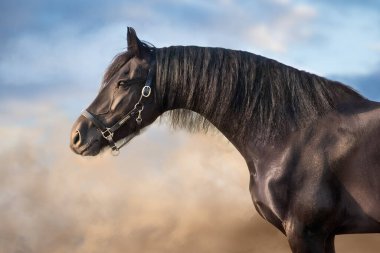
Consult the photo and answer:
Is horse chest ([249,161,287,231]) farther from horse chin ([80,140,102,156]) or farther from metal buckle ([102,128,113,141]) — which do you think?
horse chin ([80,140,102,156])

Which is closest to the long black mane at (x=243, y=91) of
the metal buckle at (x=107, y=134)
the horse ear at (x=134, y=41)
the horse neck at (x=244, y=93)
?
the horse neck at (x=244, y=93)

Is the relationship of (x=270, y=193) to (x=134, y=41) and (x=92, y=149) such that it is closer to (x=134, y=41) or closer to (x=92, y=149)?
(x=92, y=149)

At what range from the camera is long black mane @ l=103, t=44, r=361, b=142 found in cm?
690

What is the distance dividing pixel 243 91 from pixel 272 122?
56cm

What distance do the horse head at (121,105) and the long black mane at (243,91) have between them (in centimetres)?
13

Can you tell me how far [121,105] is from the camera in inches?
277

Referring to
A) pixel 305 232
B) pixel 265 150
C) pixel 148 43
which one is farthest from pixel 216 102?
pixel 305 232

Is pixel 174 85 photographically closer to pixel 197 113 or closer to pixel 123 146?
pixel 197 113

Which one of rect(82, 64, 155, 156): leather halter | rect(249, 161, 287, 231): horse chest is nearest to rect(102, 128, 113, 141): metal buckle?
rect(82, 64, 155, 156): leather halter

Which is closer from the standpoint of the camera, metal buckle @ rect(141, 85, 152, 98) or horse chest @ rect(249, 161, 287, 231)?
horse chest @ rect(249, 161, 287, 231)

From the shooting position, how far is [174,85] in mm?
7012

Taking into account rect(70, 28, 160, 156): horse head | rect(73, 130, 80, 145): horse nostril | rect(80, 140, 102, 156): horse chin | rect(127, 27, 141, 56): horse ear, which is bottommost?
rect(80, 140, 102, 156): horse chin

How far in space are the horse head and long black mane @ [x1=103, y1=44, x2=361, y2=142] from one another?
0.44ft

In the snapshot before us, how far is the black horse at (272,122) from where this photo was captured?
646 centimetres
